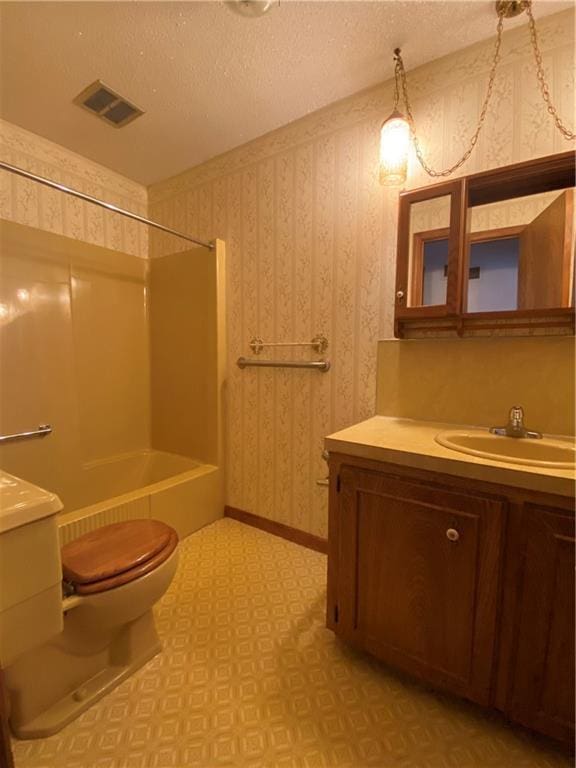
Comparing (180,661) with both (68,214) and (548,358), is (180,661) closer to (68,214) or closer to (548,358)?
(548,358)

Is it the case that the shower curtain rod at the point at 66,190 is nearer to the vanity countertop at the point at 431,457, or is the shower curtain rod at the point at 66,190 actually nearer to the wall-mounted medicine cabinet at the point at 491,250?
the wall-mounted medicine cabinet at the point at 491,250

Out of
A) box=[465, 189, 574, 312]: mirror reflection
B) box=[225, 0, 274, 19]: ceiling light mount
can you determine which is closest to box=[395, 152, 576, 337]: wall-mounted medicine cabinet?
box=[465, 189, 574, 312]: mirror reflection

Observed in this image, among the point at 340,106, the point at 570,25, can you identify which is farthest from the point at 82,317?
the point at 570,25

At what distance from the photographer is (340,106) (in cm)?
163

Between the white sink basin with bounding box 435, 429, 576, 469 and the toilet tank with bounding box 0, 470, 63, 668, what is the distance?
1.07m

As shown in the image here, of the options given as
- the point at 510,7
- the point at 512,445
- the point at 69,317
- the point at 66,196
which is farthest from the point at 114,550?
the point at 510,7

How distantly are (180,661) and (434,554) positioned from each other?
0.94m

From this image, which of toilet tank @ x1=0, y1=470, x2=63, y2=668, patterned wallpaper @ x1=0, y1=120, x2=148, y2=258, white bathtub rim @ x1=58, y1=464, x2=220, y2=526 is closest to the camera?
toilet tank @ x1=0, y1=470, x2=63, y2=668

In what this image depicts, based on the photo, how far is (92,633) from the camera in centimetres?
103

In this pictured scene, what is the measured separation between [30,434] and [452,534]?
2.08m

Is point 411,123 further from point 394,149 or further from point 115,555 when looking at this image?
point 115,555

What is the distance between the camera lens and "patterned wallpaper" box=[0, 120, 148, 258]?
6.07 feet

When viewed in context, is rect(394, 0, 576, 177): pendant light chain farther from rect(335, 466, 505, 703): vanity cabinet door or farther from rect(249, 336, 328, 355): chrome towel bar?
rect(335, 466, 505, 703): vanity cabinet door

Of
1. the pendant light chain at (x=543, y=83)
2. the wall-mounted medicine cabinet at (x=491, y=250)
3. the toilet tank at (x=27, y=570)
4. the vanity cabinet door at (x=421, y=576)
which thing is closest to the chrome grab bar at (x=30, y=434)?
the toilet tank at (x=27, y=570)
